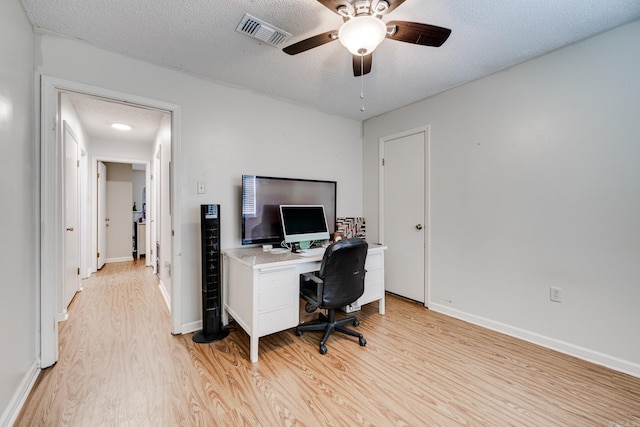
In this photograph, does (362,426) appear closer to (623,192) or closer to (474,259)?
(474,259)

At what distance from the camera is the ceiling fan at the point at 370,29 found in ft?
4.44

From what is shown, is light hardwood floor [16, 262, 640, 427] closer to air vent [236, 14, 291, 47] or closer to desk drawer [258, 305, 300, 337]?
desk drawer [258, 305, 300, 337]

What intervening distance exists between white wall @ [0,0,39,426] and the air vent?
1208 millimetres

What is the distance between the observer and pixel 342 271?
2.09 metres

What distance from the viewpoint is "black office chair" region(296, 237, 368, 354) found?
2025 mm

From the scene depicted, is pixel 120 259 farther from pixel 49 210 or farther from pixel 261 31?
pixel 261 31

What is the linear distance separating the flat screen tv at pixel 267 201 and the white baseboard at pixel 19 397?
5.16ft

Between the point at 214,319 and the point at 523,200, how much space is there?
2884 mm

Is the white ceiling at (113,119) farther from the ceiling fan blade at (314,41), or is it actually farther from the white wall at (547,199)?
the white wall at (547,199)

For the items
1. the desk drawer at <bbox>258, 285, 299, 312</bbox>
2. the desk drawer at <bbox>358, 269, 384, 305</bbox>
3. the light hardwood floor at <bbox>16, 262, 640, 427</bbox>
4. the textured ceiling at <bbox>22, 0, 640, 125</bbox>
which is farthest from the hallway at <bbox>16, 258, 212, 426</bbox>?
the textured ceiling at <bbox>22, 0, 640, 125</bbox>

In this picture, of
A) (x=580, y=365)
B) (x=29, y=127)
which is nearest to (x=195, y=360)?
(x=29, y=127)

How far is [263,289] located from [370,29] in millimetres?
1787

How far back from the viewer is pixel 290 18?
1698 millimetres

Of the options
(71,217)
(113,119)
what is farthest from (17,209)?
(113,119)
